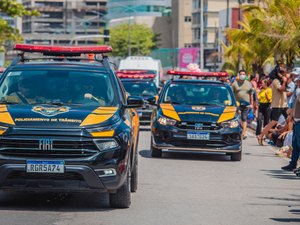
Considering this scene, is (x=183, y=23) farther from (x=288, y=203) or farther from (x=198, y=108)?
(x=288, y=203)

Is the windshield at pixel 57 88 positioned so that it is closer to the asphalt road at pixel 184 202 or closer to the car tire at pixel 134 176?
the car tire at pixel 134 176

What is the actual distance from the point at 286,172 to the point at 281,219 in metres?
6.39

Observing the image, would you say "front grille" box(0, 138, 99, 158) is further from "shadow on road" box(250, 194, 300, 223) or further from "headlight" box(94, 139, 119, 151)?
"shadow on road" box(250, 194, 300, 223)

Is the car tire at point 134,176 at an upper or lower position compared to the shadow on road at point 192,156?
upper

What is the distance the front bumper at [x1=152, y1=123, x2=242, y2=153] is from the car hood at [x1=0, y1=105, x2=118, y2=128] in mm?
7743

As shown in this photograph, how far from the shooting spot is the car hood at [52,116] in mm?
11969

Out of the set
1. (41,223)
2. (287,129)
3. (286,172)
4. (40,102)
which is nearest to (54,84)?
(40,102)

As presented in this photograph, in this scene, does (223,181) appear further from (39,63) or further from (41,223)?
(41,223)

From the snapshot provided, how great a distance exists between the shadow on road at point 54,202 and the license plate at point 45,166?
653 mm

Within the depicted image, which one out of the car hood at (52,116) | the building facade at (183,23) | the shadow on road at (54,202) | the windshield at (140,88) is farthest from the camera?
the building facade at (183,23)

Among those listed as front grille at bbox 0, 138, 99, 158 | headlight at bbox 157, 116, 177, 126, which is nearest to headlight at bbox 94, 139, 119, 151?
front grille at bbox 0, 138, 99, 158

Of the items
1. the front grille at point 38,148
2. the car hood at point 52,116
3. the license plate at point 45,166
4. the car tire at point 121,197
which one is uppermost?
the car hood at point 52,116

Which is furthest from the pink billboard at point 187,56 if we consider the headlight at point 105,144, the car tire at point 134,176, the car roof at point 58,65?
the headlight at point 105,144

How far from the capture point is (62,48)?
47.4ft
